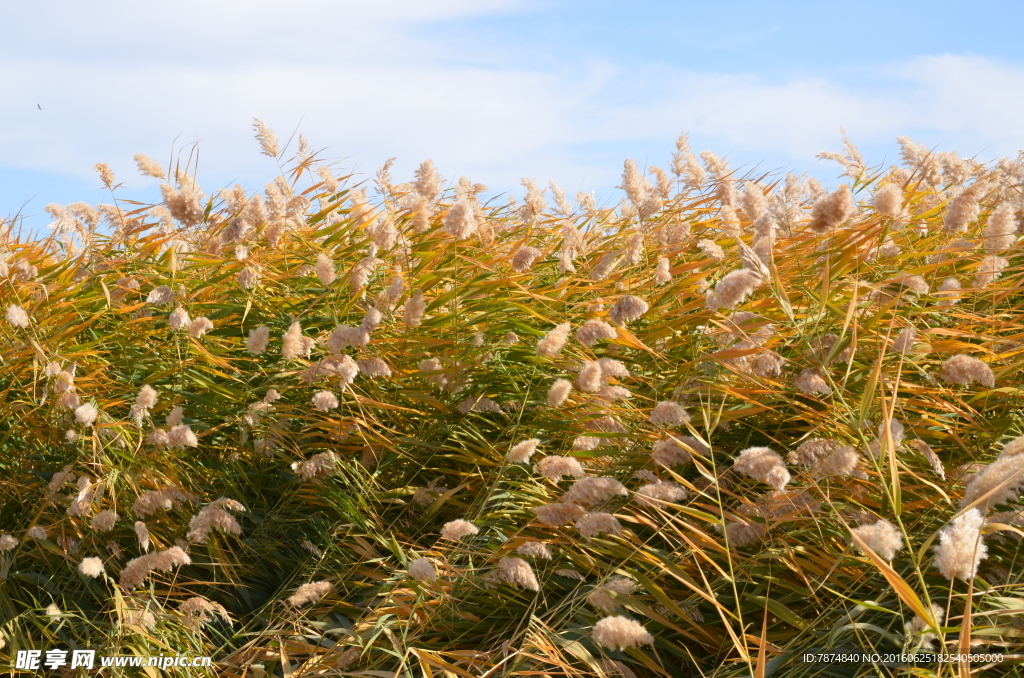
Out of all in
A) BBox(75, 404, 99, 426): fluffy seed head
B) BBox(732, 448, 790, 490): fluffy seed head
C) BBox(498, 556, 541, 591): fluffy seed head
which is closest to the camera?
BBox(732, 448, 790, 490): fluffy seed head

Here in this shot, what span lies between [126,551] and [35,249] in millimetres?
2233

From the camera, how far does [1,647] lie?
2.51 metres

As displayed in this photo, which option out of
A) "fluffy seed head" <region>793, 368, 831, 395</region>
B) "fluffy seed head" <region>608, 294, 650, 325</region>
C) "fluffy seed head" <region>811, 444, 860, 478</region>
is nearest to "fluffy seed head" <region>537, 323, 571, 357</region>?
"fluffy seed head" <region>608, 294, 650, 325</region>

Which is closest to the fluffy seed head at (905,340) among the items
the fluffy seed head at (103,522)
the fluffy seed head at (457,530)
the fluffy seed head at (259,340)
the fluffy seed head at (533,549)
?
the fluffy seed head at (533,549)

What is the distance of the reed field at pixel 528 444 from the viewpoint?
1941 millimetres

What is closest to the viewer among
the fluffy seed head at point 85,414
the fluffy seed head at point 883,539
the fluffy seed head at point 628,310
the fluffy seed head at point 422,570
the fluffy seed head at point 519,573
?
the fluffy seed head at point 883,539

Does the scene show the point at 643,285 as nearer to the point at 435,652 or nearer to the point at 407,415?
the point at 407,415

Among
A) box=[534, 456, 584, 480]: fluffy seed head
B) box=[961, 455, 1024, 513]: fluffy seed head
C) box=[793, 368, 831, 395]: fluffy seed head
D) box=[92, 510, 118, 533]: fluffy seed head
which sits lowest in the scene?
box=[92, 510, 118, 533]: fluffy seed head

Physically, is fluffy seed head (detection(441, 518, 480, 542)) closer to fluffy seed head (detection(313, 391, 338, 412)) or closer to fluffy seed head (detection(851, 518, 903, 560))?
fluffy seed head (detection(313, 391, 338, 412))

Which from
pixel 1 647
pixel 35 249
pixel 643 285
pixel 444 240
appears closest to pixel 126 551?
pixel 1 647

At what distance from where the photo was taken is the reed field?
1.94m

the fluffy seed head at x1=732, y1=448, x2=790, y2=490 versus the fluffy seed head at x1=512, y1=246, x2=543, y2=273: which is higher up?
the fluffy seed head at x1=512, y1=246, x2=543, y2=273

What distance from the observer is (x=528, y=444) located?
6.72ft

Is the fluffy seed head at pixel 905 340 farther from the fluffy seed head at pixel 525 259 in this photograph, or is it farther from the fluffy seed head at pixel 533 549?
the fluffy seed head at pixel 525 259
